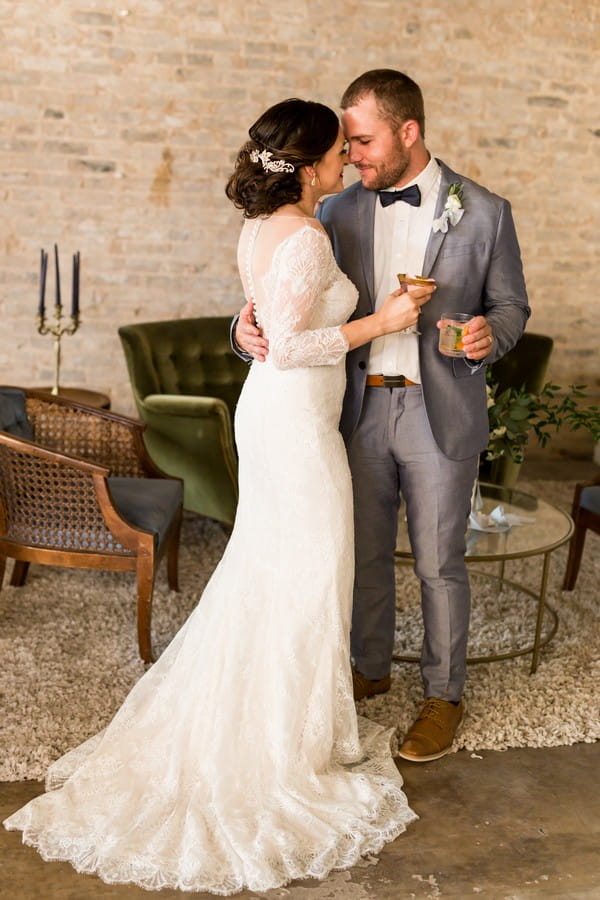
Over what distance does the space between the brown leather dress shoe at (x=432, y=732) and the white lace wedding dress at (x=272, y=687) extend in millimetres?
97

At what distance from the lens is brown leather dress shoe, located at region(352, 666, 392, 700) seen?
325 centimetres

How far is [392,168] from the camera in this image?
2.81m

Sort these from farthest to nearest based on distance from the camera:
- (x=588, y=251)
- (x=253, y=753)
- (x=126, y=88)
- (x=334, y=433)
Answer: (x=588, y=251) < (x=126, y=88) < (x=334, y=433) < (x=253, y=753)

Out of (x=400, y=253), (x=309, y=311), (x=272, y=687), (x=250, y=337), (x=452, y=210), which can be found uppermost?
(x=452, y=210)

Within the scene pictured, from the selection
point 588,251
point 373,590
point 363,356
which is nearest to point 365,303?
point 363,356

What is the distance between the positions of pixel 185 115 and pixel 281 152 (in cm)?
342

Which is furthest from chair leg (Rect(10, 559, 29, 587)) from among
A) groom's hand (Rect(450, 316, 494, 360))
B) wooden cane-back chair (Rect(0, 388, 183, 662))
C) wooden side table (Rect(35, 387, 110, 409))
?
groom's hand (Rect(450, 316, 494, 360))

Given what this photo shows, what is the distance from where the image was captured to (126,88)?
5590 mm

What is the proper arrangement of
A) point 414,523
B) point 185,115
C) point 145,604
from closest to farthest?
point 414,523 < point 145,604 < point 185,115

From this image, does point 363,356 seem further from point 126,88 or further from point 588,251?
point 588,251

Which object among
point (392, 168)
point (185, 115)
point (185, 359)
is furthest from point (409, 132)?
point (185, 115)

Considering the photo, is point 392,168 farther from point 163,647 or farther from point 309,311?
point 163,647

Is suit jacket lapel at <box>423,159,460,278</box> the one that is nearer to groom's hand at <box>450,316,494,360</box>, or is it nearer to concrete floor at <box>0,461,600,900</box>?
groom's hand at <box>450,316,494,360</box>

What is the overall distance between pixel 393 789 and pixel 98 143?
13.9ft
